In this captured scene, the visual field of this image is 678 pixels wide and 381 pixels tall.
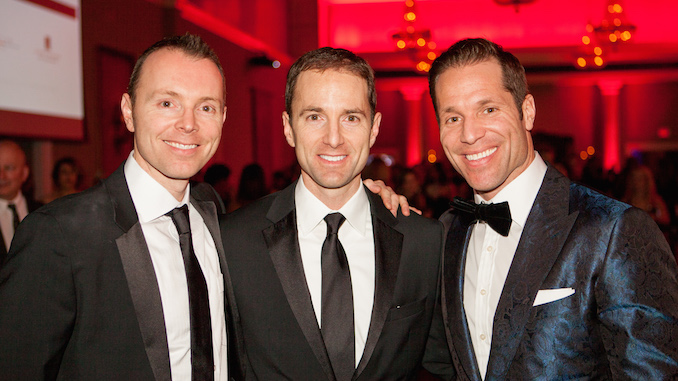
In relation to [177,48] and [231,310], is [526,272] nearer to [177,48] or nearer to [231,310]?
[231,310]

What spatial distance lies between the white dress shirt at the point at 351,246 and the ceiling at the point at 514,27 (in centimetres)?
1135

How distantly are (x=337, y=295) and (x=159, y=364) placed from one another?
0.63 metres

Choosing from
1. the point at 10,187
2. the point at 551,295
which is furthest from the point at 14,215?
the point at 551,295

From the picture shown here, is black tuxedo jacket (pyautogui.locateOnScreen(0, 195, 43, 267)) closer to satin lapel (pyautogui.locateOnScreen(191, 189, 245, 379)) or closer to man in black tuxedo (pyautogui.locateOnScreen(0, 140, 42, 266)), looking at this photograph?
man in black tuxedo (pyautogui.locateOnScreen(0, 140, 42, 266))

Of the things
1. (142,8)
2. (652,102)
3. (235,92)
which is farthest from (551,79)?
(142,8)

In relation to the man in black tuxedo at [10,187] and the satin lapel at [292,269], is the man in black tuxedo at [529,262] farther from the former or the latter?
the man in black tuxedo at [10,187]

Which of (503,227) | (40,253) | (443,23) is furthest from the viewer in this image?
(443,23)

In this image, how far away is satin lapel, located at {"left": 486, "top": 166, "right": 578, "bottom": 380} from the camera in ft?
5.66

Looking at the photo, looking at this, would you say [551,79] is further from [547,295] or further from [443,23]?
[547,295]

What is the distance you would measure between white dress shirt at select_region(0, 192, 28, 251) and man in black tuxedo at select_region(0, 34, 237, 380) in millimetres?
2608

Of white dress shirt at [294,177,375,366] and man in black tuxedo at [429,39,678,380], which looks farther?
white dress shirt at [294,177,375,366]

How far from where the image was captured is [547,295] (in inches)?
67.0

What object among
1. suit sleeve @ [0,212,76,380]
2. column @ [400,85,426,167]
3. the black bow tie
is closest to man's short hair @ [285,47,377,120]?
the black bow tie

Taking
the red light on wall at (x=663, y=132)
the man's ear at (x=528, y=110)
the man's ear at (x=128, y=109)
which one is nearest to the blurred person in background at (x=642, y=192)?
the man's ear at (x=528, y=110)
